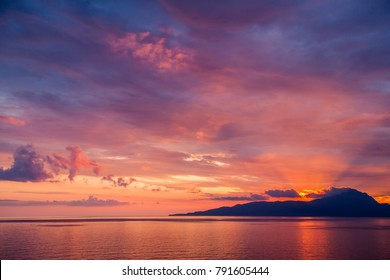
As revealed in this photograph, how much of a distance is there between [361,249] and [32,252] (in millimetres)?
82302

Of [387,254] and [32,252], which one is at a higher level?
[387,254]

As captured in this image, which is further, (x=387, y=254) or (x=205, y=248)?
(x=205, y=248)
